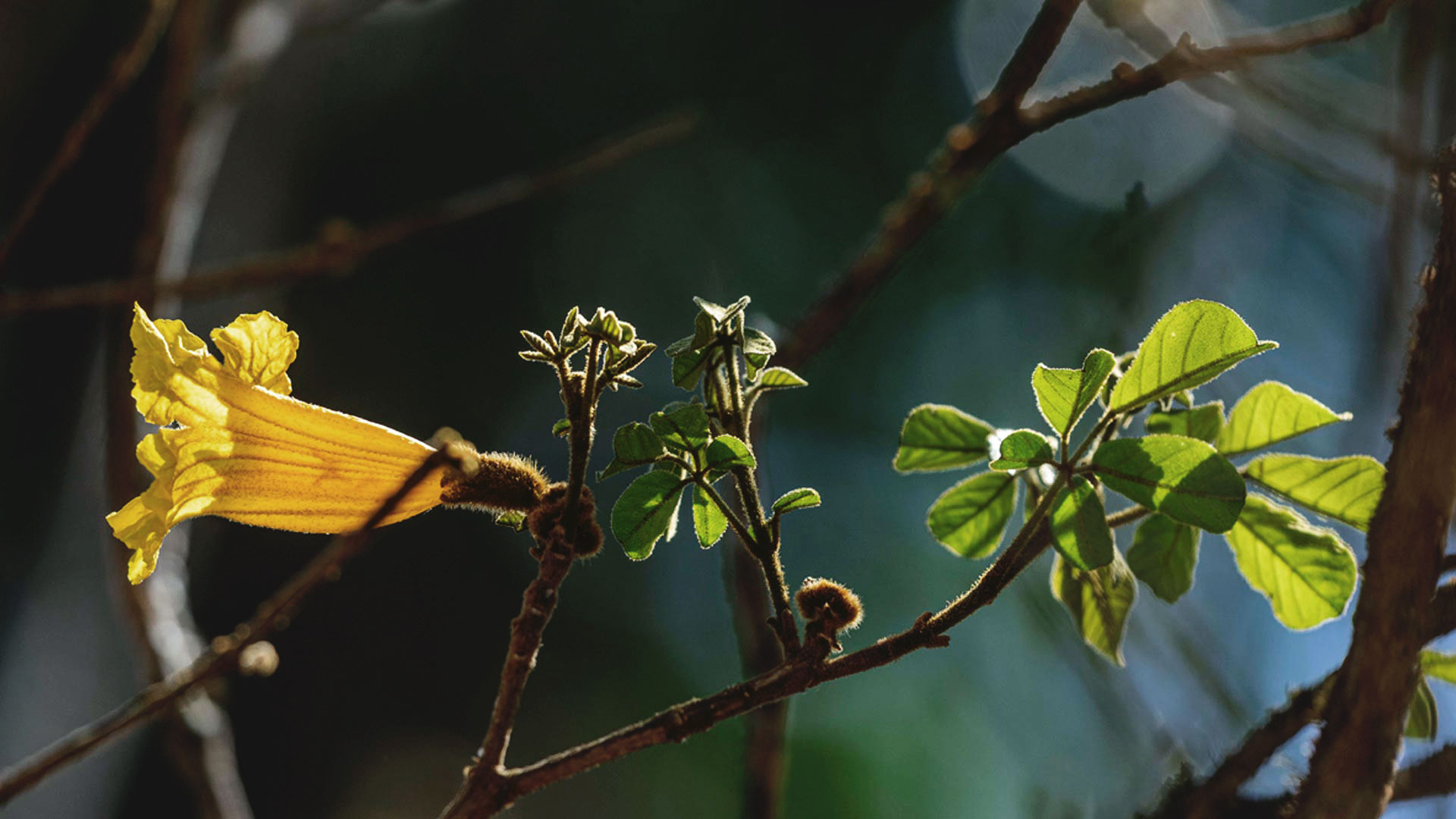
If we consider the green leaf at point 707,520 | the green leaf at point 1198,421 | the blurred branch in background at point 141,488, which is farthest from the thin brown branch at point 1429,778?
the blurred branch in background at point 141,488

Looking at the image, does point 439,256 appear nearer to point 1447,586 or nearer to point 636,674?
point 636,674

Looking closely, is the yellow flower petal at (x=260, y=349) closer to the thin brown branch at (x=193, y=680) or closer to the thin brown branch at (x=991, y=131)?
the thin brown branch at (x=193, y=680)

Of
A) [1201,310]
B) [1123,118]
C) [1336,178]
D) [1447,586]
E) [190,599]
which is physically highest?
[1123,118]

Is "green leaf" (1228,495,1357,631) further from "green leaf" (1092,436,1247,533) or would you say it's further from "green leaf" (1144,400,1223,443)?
"green leaf" (1092,436,1247,533)

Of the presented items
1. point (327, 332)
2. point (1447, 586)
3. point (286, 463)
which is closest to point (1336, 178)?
point (1447, 586)

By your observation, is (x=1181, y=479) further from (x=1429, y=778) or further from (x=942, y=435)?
(x=1429, y=778)

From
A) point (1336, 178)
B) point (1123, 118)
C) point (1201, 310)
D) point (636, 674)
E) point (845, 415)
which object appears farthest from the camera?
point (636, 674)

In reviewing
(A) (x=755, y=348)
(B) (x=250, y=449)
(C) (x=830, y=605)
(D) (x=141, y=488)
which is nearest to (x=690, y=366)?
(A) (x=755, y=348)
